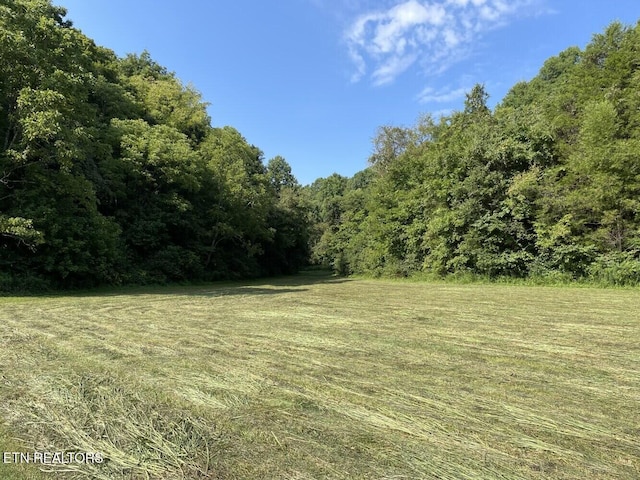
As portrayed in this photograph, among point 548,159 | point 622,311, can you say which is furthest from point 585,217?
point 622,311

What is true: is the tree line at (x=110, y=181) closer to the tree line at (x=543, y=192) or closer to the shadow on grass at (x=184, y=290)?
the shadow on grass at (x=184, y=290)

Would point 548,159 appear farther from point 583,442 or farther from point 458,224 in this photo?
point 583,442

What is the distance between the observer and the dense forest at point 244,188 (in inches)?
477

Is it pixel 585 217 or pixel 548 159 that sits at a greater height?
pixel 548 159

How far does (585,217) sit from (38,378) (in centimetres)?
1672

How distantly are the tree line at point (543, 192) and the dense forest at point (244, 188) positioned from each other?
0.06 meters

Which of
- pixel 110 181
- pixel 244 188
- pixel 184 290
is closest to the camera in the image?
pixel 184 290

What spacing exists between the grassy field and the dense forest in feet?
27.7

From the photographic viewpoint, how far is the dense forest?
39.8 feet

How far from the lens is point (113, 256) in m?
15.5

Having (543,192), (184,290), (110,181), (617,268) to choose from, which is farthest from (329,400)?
(110,181)

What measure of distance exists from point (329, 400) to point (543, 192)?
1550cm

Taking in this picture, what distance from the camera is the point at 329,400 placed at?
2918 mm

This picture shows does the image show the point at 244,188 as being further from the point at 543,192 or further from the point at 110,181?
the point at 543,192
